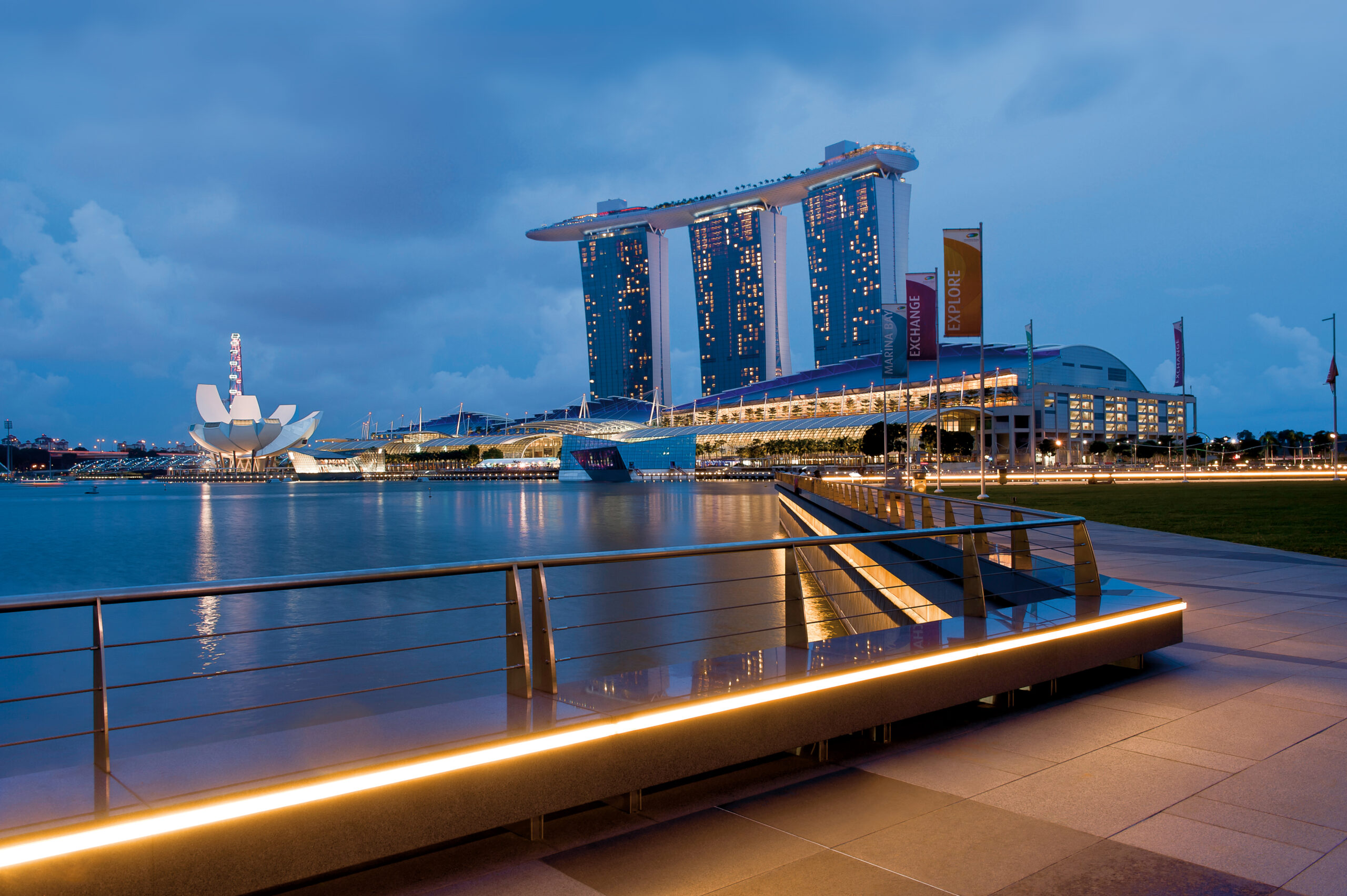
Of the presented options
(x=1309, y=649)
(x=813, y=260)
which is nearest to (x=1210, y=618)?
(x=1309, y=649)

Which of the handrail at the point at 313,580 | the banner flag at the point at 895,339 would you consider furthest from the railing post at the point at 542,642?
the banner flag at the point at 895,339

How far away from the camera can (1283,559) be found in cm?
1380

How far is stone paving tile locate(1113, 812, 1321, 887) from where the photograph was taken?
333 cm

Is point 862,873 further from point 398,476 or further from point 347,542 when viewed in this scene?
point 398,476

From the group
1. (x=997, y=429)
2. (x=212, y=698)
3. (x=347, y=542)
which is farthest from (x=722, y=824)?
(x=997, y=429)

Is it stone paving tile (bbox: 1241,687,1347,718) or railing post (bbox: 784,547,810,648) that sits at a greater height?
railing post (bbox: 784,547,810,648)

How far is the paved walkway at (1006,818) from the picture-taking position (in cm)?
327

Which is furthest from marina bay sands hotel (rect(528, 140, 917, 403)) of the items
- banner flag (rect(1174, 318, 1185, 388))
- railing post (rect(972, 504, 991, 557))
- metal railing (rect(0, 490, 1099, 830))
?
railing post (rect(972, 504, 991, 557))

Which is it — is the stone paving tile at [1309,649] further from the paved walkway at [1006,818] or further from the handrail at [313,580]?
the handrail at [313,580]

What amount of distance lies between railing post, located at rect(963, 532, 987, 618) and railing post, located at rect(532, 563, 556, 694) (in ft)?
11.1

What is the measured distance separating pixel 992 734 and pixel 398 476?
165137mm

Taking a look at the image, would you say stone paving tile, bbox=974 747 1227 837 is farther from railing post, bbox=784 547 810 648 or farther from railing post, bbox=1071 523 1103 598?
railing post, bbox=1071 523 1103 598

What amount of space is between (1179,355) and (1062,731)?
5427 centimetres

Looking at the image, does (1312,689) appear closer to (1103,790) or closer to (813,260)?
(1103,790)
